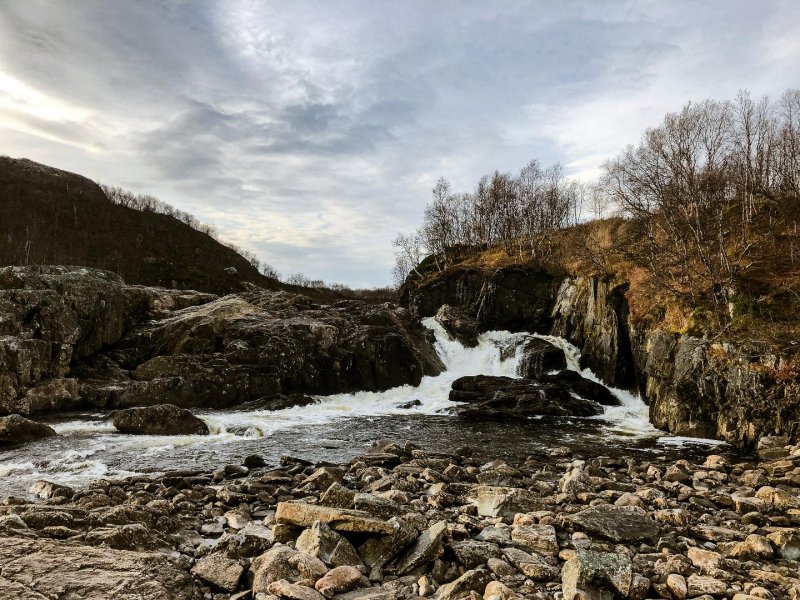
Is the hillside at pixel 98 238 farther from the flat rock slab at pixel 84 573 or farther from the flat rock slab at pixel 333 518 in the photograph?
the flat rock slab at pixel 84 573

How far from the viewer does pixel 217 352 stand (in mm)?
35875

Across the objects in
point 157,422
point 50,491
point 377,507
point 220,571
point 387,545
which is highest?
point 377,507

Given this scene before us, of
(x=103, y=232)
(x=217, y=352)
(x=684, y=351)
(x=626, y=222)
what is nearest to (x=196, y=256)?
(x=103, y=232)

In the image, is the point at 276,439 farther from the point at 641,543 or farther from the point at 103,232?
the point at 103,232

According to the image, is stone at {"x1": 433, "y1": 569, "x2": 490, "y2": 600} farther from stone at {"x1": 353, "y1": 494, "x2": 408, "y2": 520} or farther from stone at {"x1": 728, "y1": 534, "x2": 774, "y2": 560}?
stone at {"x1": 728, "y1": 534, "x2": 774, "y2": 560}

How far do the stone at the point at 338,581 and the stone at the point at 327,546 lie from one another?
0.38 metres

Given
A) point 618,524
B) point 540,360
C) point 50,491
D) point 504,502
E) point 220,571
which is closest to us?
point 220,571

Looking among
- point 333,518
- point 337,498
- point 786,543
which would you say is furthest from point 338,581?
point 786,543

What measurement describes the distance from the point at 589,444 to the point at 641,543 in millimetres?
13271

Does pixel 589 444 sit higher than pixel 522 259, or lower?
lower

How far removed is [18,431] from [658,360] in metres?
32.0

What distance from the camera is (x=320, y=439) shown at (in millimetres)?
23031

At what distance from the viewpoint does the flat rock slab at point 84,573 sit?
19.9 feet

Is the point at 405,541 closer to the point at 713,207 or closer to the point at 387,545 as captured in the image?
the point at 387,545
